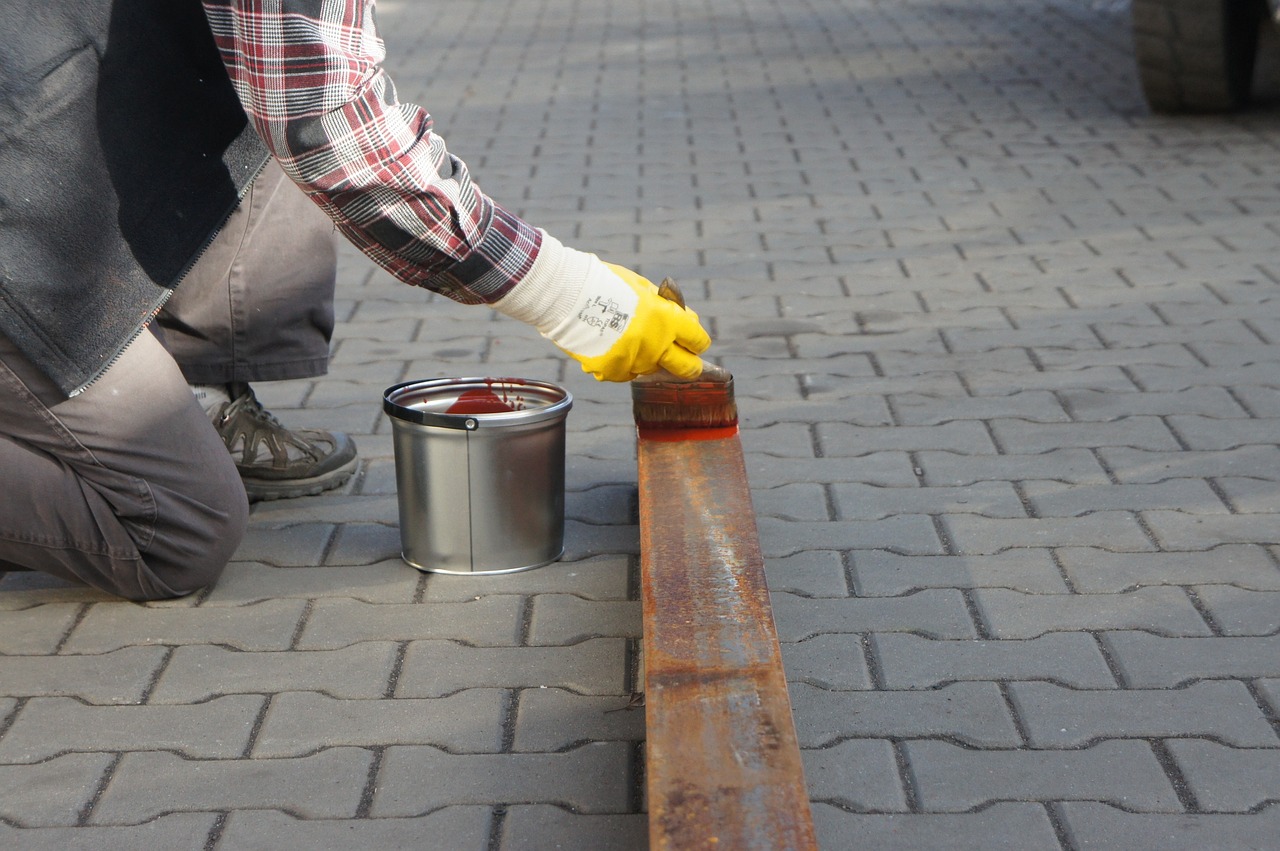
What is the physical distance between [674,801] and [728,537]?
0.78m

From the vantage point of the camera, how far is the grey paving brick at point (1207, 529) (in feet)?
9.21

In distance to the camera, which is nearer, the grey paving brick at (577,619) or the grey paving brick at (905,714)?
the grey paving brick at (905,714)

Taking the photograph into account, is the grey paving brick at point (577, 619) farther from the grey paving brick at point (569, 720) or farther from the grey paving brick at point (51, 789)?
the grey paving brick at point (51, 789)

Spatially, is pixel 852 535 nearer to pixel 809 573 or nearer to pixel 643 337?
pixel 809 573

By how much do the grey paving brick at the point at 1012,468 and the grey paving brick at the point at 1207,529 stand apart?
0.68 ft

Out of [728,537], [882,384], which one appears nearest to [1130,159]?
[882,384]

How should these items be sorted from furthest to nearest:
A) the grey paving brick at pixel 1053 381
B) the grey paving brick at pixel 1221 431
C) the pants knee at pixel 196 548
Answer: the grey paving brick at pixel 1053 381 → the grey paving brick at pixel 1221 431 → the pants knee at pixel 196 548

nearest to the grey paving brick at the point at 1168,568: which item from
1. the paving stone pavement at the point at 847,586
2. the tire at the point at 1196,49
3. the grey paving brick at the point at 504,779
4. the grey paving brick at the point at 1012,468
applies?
the paving stone pavement at the point at 847,586

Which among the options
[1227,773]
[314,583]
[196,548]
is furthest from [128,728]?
[1227,773]

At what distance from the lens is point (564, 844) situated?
1925 mm

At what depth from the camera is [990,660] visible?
2.39 m

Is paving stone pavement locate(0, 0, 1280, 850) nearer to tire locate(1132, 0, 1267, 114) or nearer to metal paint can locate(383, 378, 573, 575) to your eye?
metal paint can locate(383, 378, 573, 575)

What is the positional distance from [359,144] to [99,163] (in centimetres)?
48

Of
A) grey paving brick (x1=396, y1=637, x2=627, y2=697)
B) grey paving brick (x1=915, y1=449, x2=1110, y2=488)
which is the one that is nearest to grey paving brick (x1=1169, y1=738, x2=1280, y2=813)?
grey paving brick (x1=396, y1=637, x2=627, y2=697)
